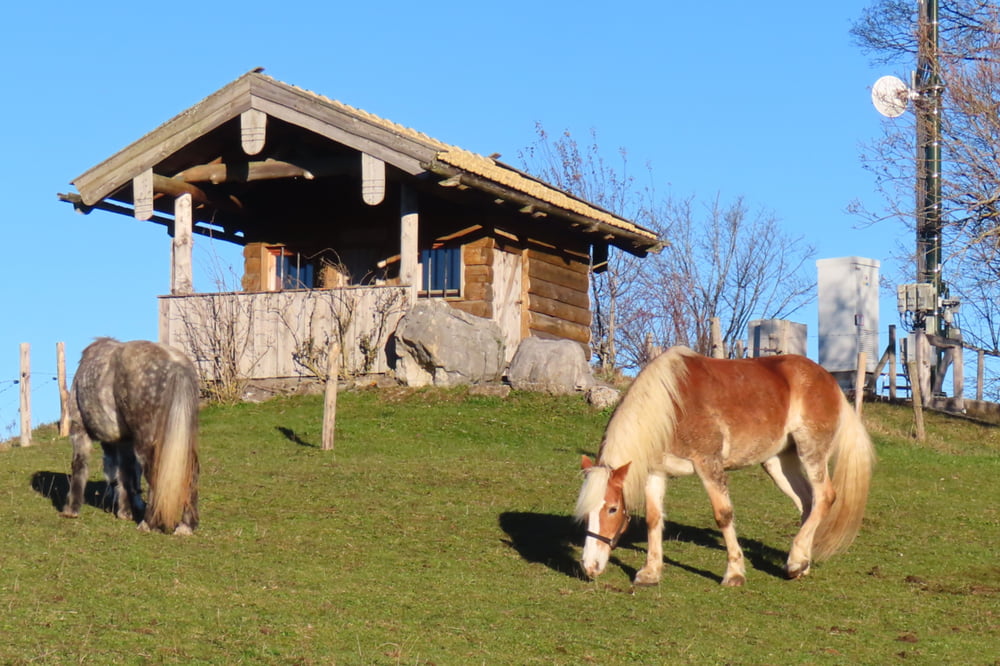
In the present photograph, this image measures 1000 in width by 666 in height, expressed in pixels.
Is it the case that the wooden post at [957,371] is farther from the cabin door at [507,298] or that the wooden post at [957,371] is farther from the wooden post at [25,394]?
the wooden post at [25,394]

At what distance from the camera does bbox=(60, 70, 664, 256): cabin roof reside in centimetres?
1972

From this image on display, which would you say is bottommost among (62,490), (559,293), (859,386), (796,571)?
(796,571)

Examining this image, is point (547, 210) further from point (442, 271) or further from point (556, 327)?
point (556, 327)

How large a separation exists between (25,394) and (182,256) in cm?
431

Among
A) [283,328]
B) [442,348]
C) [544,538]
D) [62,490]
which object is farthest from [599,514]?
[283,328]

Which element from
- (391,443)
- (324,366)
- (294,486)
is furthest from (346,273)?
(294,486)

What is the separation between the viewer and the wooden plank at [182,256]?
22.0m

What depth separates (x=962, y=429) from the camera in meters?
22.4

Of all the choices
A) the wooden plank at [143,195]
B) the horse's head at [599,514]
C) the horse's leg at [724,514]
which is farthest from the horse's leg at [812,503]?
the wooden plank at [143,195]

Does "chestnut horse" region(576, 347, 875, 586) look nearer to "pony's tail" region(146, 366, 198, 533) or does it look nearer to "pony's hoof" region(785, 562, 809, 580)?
"pony's hoof" region(785, 562, 809, 580)

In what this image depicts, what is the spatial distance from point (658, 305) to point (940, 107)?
1722 centimetres

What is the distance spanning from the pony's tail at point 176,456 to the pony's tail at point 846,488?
5266 mm

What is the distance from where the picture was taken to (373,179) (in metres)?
20.1

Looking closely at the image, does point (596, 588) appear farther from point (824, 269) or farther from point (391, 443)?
point (824, 269)
